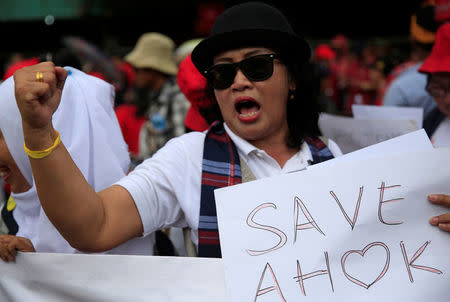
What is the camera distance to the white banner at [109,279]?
1.44 m

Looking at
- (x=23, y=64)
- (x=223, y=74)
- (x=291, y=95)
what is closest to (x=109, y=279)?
(x=223, y=74)

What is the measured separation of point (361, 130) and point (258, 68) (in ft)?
2.88

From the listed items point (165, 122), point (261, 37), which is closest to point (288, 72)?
point (261, 37)

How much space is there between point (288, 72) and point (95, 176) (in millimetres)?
863

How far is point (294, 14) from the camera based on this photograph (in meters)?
11.9

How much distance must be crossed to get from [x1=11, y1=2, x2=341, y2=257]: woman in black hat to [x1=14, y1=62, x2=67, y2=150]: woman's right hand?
30mm

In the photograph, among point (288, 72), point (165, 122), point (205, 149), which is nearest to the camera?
point (205, 149)

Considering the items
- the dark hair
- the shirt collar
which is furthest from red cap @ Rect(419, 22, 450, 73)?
the shirt collar

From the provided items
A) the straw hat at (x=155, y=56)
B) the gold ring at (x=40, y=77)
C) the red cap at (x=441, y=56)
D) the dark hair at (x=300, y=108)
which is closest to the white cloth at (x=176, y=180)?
the dark hair at (x=300, y=108)

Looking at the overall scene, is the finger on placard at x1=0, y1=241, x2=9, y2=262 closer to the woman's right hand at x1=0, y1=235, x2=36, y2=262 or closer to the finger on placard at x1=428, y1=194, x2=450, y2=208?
the woman's right hand at x1=0, y1=235, x2=36, y2=262

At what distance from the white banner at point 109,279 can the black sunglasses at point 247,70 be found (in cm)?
70

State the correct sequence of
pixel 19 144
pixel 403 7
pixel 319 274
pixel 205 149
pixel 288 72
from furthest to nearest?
1. pixel 403 7
2. pixel 288 72
3. pixel 205 149
4. pixel 19 144
5. pixel 319 274

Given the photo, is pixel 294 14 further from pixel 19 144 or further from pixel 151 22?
pixel 19 144

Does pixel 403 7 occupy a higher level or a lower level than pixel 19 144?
lower
